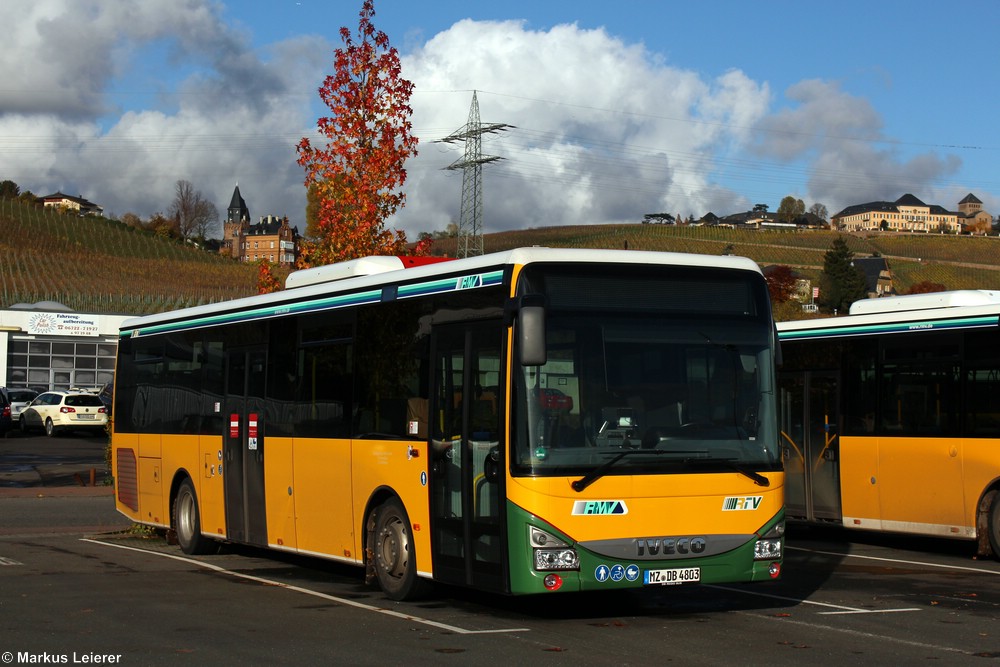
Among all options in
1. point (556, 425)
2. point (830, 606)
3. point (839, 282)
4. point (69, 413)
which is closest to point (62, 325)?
point (69, 413)

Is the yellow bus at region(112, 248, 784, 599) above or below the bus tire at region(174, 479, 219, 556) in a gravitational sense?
above

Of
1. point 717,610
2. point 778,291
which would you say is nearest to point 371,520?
point 717,610

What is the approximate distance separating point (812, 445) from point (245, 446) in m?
7.67

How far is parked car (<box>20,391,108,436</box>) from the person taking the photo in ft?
151

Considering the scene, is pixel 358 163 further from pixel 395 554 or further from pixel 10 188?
pixel 10 188

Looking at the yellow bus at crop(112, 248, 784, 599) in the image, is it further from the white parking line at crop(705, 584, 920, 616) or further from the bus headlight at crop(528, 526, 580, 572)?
the white parking line at crop(705, 584, 920, 616)

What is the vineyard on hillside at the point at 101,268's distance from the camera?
80250mm

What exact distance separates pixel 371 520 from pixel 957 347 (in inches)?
305

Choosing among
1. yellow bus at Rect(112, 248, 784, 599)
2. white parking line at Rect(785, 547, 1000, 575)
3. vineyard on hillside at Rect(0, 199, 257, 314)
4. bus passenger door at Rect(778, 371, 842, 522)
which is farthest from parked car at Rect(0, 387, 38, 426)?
yellow bus at Rect(112, 248, 784, 599)

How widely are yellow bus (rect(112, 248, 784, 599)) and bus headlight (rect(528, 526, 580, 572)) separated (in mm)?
15

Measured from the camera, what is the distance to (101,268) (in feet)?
316

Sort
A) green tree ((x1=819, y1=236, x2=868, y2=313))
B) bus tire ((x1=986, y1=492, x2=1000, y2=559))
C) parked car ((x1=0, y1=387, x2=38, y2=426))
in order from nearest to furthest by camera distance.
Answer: bus tire ((x1=986, y1=492, x2=1000, y2=559)) < parked car ((x1=0, y1=387, x2=38, y2=426)) < green tree ((x1=819, y1=236, x2=868, y2=313))

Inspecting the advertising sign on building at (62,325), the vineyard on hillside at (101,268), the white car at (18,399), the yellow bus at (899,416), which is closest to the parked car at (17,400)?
the white car at (18,399)

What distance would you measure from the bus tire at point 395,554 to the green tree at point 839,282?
319 ft
